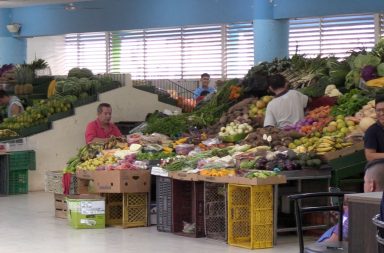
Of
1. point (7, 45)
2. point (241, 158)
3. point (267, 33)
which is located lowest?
point (241, 158)

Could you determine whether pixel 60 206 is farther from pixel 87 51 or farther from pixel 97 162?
pixel 87 51

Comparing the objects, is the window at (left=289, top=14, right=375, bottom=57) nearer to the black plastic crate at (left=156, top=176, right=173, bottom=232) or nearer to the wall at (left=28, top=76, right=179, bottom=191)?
the wall at (left=28, top=76, right=179, bottom=191)

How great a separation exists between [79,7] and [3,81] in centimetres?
445

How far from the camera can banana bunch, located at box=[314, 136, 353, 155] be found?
9672mm

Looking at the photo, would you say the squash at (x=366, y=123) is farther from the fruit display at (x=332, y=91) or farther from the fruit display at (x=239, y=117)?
the fruit display at (x=239, y=117)

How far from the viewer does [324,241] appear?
6012 millimetres

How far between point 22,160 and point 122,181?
14.8ft

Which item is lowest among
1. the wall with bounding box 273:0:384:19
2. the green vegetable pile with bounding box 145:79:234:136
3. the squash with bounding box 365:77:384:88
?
the green vegetable pile with bounding box 145:79:234:136

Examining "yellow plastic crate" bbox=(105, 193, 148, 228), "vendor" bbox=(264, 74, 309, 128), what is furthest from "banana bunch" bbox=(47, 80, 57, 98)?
"vendor" bbox=(264, 74, 309, 128)

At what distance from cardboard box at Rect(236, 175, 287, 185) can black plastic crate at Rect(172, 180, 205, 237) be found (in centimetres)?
92

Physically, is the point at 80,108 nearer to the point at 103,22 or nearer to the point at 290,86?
the point at 290,86

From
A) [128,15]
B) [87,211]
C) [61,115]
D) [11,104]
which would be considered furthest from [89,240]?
[128,15]

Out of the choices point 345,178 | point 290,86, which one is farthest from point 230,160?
point 290,86

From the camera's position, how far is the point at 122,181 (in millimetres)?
10367
